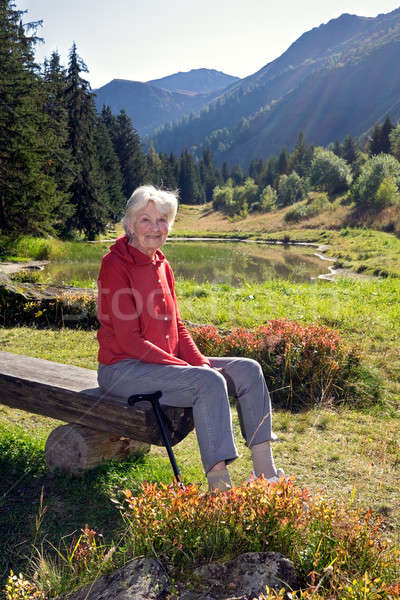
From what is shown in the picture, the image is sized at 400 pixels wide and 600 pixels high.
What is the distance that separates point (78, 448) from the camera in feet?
12.7

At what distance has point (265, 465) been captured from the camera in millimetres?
3367

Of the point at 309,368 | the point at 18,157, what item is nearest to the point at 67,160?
the point at 18,157

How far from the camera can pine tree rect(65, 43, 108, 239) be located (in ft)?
113

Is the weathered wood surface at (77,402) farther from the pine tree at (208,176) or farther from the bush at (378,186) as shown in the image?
the pine tree at (208,176)

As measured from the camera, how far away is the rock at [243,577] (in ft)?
6.86

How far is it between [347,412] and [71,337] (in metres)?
5.11

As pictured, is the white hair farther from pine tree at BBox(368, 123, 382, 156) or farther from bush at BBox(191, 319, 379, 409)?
pine tree at BBox(368, 123, 382, 156)

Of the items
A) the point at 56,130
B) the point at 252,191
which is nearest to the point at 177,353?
the point at 56,130

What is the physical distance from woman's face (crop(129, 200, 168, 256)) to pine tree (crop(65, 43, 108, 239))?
31.9 m

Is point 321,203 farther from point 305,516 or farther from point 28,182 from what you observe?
point 305,516

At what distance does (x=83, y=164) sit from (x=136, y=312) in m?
33.7

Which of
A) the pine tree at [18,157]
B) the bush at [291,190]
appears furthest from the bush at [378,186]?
the pine tree at [18,157]

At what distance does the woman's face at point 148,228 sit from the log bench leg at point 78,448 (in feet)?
4.97

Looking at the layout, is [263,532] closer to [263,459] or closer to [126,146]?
[263,459]
